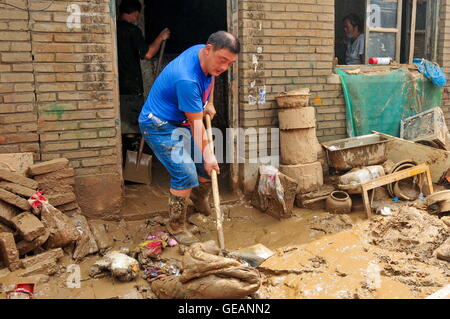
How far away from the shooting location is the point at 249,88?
185 inches

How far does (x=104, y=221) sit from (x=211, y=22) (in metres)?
5.06

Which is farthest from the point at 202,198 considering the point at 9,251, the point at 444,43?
the point at 444,43

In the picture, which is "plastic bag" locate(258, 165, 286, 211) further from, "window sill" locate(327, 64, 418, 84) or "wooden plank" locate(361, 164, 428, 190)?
"window sill" locate(327, 64, 418, 84)

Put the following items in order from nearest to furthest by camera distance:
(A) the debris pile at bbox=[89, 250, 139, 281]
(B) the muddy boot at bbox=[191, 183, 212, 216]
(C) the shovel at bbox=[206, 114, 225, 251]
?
(A) the debris pile at bbox=[89, 250, 139, 281]
(C) the shovel at bbox=[206, 114, 225, 251]
(B) the muddy boot at bbox=[191, 183, 212, 216]

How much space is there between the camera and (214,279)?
102 inches

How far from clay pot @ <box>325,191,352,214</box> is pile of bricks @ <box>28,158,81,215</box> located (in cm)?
279

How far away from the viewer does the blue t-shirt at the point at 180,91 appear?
3270mm

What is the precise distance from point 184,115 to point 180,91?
1.40 ft

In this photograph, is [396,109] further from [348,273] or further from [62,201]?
[62,201]

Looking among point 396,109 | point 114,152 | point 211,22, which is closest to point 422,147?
point 396,109

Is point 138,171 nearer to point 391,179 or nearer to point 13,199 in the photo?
point 13,199

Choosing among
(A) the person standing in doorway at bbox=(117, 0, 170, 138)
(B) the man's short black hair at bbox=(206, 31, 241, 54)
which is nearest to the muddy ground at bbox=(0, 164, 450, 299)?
(A) the person standing in doorway at bbox=(117, 0, 170, 138)

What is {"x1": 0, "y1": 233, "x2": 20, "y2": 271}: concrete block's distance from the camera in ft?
10.2

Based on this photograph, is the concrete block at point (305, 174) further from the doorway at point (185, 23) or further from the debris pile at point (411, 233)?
the doorway at point (185, 23)
